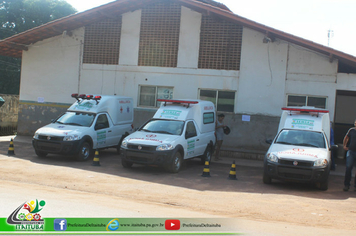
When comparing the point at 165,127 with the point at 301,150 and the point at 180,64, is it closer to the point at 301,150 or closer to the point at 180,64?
the point at 301,150

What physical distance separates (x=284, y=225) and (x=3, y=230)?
464 cm

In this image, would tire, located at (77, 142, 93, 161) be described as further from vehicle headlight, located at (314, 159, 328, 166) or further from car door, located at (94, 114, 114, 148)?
vehicle headlight, located at (314, 159, 328, 166)

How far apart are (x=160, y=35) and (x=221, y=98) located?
14.1ft

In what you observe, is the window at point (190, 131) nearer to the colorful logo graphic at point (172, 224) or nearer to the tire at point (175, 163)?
the tire at point (175, 163)

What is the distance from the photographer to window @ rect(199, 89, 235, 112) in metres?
18.1

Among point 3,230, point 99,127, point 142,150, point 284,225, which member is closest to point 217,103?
point 99,127

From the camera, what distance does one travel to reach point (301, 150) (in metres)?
11.0

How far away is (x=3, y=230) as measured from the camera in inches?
212

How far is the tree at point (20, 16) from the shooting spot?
43000 mm

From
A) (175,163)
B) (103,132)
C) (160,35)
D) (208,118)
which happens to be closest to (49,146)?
(103,132)

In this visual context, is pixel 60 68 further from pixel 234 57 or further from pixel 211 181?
pixel 211 181

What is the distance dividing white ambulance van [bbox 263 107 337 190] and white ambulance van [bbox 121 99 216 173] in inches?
108

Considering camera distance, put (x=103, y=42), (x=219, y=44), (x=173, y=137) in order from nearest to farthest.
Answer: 1. (x=173, y=137)
2. (x=219, y=44)
3. (x=103, y=42)

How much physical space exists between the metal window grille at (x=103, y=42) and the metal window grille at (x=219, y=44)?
4397mm
